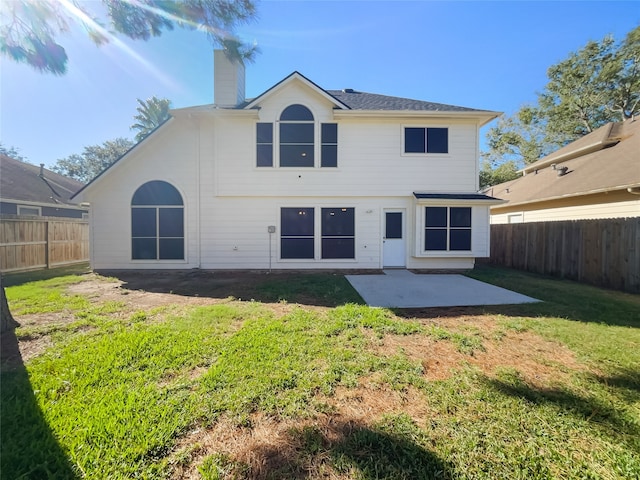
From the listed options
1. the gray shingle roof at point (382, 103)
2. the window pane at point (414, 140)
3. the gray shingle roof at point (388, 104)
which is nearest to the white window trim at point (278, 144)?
the gray shingle roof at point (382, 103)

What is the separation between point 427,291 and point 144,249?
1002 centimetres

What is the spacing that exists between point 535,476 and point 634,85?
31757mm

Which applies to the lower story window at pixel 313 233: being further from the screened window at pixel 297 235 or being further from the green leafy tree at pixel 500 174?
the green leafy tree at pixel 500 174

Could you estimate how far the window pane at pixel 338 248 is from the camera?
34.2 feet

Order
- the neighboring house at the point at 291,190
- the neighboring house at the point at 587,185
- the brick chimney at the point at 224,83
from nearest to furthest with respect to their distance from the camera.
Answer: the neighboring house at the point at 587,185 < the neighboring house at the point at 291,190 < the brick chimney at the point at 224,83

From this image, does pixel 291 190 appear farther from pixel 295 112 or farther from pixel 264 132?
pixel 295 112

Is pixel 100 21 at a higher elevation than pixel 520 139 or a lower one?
lower

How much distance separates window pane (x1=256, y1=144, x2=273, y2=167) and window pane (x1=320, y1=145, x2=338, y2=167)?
1.90 meters

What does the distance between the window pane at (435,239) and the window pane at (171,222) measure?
30.2 ft

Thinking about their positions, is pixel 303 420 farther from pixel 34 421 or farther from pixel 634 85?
pixel 634 85

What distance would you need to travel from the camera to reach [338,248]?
34.3ft

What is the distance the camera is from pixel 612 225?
25.5 ft

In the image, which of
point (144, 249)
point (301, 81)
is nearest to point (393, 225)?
point (301, 81)

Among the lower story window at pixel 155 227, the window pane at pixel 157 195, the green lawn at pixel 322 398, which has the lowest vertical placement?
the green lawn at pixel 322 398
